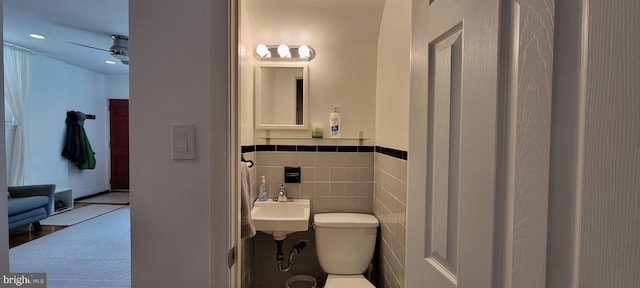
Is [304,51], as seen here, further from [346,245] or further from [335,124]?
[346,245]

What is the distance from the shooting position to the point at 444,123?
65cm

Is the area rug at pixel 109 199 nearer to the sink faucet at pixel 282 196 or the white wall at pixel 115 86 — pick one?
the white wall at pixel 115 86

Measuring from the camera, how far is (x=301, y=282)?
6.84 feet

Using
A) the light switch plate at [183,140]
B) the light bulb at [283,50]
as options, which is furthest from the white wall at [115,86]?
the light switch plate at [183,140]

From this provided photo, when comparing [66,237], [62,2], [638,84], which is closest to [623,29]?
[638,84]

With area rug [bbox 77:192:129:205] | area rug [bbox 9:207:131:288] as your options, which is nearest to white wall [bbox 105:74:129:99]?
area rug [bbox 77:192:129:205]

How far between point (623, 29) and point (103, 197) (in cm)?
631

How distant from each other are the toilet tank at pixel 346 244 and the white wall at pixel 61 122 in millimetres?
4487

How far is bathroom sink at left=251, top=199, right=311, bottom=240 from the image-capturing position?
1752mm

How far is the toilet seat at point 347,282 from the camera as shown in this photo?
1683 millimetres

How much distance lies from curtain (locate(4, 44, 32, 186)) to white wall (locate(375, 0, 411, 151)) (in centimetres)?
467

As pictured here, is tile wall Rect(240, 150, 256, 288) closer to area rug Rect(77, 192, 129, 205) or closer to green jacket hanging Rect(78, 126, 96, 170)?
area rug Rect(77, 192, 129, 205)

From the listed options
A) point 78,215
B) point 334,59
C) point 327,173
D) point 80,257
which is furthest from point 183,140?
Answer: point 78,215

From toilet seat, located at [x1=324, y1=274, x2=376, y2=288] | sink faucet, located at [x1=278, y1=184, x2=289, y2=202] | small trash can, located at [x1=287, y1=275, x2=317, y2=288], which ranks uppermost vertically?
sink faucet, located at [x1=278, y1=184, x2=289, y2=202]
